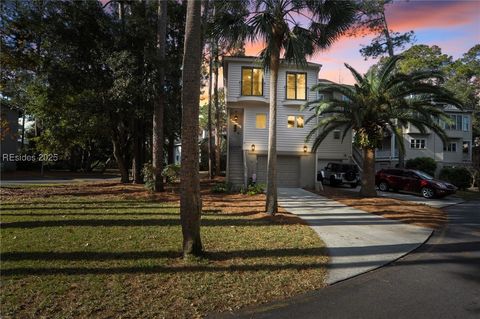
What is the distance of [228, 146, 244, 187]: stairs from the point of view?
24562 mm

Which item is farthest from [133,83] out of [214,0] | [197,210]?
[197,210]

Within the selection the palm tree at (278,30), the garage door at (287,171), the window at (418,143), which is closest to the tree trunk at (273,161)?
the palm tree at (278,30)

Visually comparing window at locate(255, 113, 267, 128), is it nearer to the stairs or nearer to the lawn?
the stairs

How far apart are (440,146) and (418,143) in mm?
2968

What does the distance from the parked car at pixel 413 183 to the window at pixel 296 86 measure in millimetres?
7515

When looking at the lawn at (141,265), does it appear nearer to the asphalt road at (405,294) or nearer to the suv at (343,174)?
the asphalt road at (405,294)

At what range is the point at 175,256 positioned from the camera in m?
6.85

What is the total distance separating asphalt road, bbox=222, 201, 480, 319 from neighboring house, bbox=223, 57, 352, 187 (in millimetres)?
16287

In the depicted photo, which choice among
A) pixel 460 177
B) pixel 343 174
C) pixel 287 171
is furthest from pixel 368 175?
pixel 460 177

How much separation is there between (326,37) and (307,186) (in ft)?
43.3

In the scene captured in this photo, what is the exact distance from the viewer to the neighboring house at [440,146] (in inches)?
1623

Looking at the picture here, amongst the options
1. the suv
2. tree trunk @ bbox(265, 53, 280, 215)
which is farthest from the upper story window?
tree trunk @ bbox(265, 53, 280, 215)

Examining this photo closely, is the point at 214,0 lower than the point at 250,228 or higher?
higher

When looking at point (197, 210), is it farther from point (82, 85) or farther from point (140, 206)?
point (82, 85)
